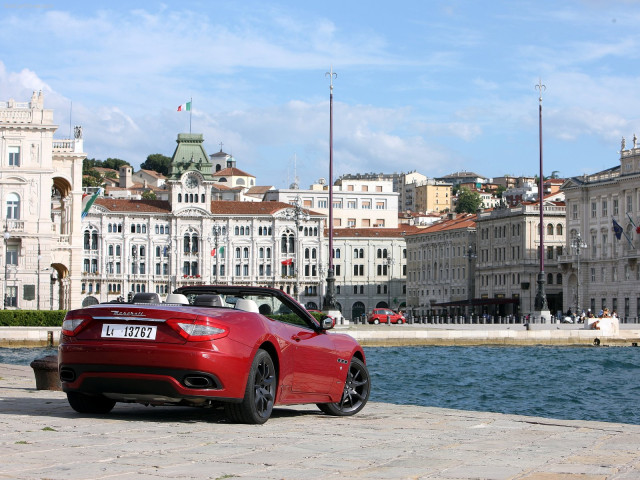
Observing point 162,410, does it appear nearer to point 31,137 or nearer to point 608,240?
point 31,137

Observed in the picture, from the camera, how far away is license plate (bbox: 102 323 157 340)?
9976mm

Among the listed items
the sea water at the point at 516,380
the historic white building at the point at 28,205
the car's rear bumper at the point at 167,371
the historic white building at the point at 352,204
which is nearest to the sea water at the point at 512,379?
the sea water at the point at 516,380

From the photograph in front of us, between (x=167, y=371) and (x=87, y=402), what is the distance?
1.26 m

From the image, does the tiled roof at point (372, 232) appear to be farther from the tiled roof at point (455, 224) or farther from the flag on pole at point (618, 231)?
the flag on pole at point (618, 231)

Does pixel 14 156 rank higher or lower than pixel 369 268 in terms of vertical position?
higher

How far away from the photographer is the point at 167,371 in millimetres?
9859

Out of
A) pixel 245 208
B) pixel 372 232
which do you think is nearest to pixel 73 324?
pixel 245 208

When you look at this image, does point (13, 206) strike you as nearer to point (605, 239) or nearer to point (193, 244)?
point (193, 244)

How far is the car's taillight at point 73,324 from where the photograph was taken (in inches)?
407

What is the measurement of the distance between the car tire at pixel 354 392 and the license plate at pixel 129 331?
2.71 m

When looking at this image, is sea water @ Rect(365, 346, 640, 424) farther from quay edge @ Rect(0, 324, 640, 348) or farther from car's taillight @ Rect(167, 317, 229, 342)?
car's taillight @ Rect(167, 317, 229, 342)

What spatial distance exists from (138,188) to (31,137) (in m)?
119

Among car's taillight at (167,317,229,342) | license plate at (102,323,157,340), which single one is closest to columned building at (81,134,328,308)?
license plate at (102,323,157,340)

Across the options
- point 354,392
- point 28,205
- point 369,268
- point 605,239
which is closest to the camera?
point 354,392
